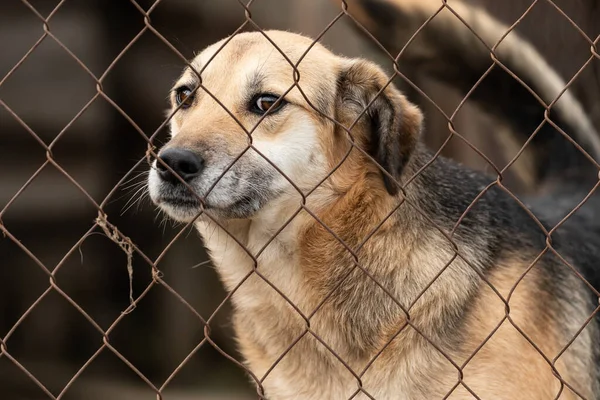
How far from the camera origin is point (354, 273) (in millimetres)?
2947

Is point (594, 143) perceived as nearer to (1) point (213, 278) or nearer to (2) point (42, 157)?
(1) point (213, 278)

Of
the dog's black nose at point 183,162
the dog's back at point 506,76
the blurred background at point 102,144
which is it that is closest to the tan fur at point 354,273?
the dog's black nose at point 183,162

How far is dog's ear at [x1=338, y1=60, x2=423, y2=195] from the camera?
2.90 m

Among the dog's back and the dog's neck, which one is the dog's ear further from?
the dog's back

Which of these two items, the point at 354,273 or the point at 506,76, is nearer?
the point at 354,273

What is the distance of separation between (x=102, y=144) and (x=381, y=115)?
337cm

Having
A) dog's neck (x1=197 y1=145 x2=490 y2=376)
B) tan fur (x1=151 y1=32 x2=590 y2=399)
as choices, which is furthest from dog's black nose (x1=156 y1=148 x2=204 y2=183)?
dog's neck (x1=197 y1=145 x2=490 y2=376)

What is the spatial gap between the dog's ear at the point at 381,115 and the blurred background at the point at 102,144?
2.41m

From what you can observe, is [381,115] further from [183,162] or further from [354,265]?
[183,162]

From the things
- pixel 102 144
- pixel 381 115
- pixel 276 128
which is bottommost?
pixel 102 144

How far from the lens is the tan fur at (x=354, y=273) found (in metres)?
2.92

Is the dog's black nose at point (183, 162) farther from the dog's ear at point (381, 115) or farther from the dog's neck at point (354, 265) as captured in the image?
the dog's ear at point (381, 115)

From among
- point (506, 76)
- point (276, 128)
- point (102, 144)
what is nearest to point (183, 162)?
point (276, 128)

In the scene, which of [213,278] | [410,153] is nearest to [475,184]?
[410,153]
